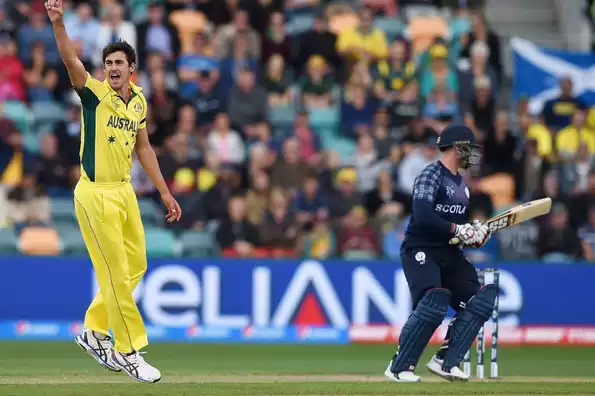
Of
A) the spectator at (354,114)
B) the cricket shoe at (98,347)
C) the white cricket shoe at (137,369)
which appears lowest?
the white cricket shoe at (137,369)

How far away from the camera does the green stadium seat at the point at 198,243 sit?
15.0 m

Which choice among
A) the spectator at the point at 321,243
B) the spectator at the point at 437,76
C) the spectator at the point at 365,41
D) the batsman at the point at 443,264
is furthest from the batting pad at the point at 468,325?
the spectator at the point at 365,41

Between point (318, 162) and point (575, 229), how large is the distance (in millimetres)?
3323

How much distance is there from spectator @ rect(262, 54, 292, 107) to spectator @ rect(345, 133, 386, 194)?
1270 mm

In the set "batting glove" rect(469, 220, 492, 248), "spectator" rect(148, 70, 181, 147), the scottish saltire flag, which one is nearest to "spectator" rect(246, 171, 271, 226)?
"spectator" rect(148, 70, 181, 147)

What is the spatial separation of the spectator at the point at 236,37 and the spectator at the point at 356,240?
3323mm

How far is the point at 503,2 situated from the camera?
66.8 ft

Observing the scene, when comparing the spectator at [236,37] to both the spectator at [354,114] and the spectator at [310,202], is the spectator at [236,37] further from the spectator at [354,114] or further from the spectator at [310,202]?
the spectator at [310,202]

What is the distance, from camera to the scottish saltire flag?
18.1m

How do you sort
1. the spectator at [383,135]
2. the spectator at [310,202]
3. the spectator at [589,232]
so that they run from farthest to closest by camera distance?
the spectator at [383,135], the spectator at [589,232], the spectator at [310,202]

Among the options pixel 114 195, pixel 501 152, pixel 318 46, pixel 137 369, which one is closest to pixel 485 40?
pixel 501 152

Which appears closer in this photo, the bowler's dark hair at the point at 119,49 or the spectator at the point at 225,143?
the bowler's dark hair at the point at 119,49

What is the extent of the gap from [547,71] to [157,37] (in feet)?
18.4

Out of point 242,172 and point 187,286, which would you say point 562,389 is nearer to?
point 187,286
